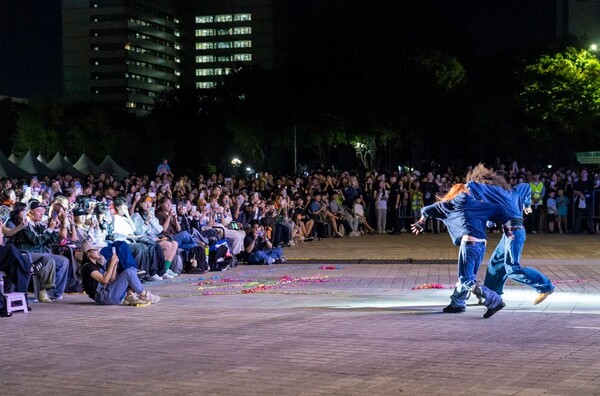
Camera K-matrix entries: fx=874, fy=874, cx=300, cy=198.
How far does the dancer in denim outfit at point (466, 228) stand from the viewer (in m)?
11.0

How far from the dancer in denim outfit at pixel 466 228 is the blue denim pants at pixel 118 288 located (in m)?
4.41

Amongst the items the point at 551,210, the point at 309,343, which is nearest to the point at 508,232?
the point at 309,343

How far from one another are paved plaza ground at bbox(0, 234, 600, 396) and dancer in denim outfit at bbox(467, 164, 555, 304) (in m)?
0.35

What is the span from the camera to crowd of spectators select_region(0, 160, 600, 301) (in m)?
14.2

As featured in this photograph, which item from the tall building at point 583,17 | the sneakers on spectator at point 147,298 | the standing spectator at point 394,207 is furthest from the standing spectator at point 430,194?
the tall building at point 583,17

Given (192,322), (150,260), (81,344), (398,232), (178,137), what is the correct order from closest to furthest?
(81,344)
(192,322)
(150,260)
(398,232)
(178,137)

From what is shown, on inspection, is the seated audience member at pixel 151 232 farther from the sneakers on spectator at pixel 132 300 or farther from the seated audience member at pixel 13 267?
the seated audience member at pixel 13 267

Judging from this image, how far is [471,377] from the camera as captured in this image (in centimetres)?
713

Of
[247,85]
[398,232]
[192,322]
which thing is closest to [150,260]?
[192,322]

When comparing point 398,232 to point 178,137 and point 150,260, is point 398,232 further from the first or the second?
point 178,137

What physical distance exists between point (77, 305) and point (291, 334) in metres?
4.47

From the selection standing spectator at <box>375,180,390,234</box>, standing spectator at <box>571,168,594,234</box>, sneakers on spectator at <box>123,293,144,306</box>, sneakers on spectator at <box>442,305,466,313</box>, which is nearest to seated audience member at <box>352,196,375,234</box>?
standing spectator at <box>375,180,390,234</box>

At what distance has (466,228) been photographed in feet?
36.8

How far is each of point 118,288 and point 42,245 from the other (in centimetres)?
194
